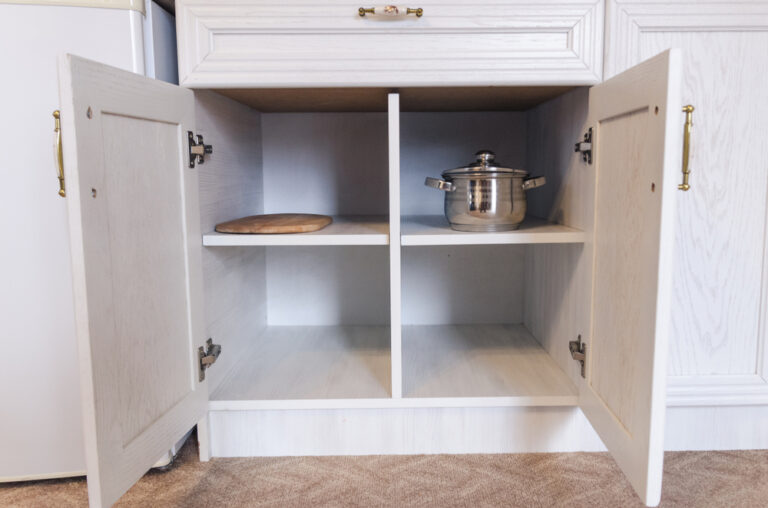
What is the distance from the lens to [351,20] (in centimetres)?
95

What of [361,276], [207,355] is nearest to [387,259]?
[361,276]

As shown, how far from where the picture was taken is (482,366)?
120cm

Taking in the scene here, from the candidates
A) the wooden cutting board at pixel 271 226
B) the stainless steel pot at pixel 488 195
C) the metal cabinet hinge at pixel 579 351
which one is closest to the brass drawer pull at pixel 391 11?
the stainless steel pot at pixel 488 195

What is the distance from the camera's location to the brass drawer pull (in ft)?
3.05

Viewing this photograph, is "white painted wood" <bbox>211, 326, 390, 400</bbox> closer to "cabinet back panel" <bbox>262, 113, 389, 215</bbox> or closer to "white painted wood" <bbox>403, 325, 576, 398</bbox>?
"white painted wood" <bbox>403, 325, 576, 398</bbox>

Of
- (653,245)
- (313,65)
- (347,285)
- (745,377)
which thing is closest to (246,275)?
(347,285)

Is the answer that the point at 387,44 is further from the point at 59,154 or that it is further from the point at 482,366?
the point at 482,366

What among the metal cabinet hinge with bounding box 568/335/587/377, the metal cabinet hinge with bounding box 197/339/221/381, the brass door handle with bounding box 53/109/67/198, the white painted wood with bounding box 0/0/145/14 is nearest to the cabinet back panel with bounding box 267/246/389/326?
the metal cabinet hinge with bounding box 197/339/221/381

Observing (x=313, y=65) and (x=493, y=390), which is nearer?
(x=313, y=65)

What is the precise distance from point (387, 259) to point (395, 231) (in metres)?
0.56

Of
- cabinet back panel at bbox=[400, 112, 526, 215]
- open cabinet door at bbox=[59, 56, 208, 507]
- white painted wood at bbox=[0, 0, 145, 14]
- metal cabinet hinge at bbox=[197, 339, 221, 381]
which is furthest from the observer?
cabinet back panel at bbox=[400, 112, 526, 215]

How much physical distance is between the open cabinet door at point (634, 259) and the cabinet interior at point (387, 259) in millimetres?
95

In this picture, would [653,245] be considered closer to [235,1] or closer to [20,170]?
[235,1]

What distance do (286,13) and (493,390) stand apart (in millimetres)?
765
